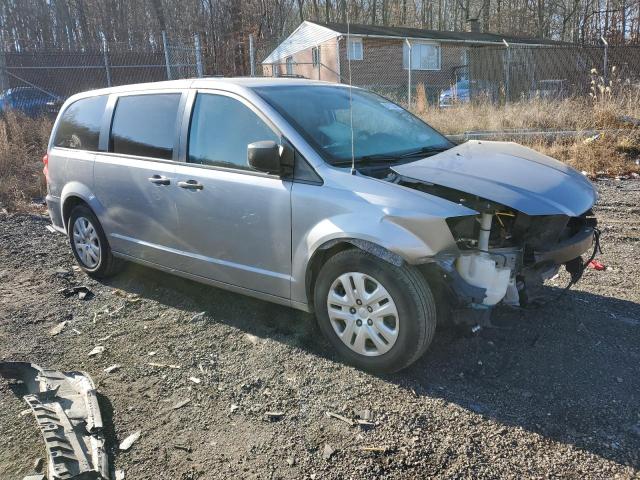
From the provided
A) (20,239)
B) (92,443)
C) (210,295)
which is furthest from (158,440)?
(20,239)

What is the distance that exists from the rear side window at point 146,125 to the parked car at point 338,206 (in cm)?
1

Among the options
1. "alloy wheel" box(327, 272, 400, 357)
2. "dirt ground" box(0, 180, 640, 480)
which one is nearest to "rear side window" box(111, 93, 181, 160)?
"dirt ground" box(0, 180, 640, 480)

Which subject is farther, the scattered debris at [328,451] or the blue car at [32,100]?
the blue car at [32,100]

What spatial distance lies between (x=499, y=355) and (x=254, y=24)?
28697mm

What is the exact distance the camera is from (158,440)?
9.14 feet

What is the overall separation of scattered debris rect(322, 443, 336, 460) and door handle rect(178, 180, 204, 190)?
205 cm

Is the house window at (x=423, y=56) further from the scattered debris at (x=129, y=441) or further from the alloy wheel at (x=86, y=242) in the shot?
the scattered debris at (x=129, y=441)

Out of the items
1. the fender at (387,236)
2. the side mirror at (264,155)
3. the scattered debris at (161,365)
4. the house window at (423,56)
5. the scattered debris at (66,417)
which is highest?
the house window at (423,56)

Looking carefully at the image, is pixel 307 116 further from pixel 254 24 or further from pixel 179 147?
pixel 254 24

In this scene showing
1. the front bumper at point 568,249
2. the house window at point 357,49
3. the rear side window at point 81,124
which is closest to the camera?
the front bumper at point 568,249

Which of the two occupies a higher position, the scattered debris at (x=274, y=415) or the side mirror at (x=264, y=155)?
the side mirror at (x=264, y=155)

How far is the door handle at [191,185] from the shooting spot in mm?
3855

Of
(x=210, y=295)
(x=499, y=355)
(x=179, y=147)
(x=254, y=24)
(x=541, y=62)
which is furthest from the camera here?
(x=254, y=24)

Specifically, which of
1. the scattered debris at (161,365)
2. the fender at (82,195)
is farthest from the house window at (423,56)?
the scattered debris at (161,365)
